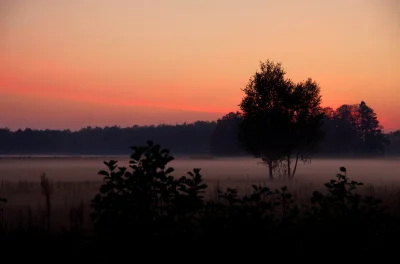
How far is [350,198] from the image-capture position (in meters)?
8.73

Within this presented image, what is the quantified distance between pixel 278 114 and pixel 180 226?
126ft

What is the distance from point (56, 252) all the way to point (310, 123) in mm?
39492

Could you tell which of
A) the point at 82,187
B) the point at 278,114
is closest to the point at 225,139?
the point at 278,114

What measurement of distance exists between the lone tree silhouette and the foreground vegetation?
36.2 m

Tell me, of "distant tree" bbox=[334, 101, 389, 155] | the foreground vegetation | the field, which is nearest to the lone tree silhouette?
the field

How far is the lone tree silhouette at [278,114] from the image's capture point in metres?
45.1

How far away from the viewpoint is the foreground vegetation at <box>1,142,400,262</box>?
22.4 feet

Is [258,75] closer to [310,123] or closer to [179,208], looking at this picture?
[310,123]

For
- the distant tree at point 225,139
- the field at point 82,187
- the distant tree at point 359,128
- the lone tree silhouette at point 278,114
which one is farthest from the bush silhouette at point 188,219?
the distant tree at point 225,139

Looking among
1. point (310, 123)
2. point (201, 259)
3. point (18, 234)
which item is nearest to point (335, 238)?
point (201, 259)

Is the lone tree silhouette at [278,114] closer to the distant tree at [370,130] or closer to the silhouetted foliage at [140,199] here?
the silhouetted foliage at [140,199]

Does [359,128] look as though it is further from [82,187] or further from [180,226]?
[180,226]

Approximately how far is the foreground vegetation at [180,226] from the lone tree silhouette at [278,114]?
36.2m

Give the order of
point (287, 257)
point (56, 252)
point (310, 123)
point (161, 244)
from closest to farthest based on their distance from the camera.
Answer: point (161, 244) < point (287, 257) < point (56, 252) < point (310, 123)
